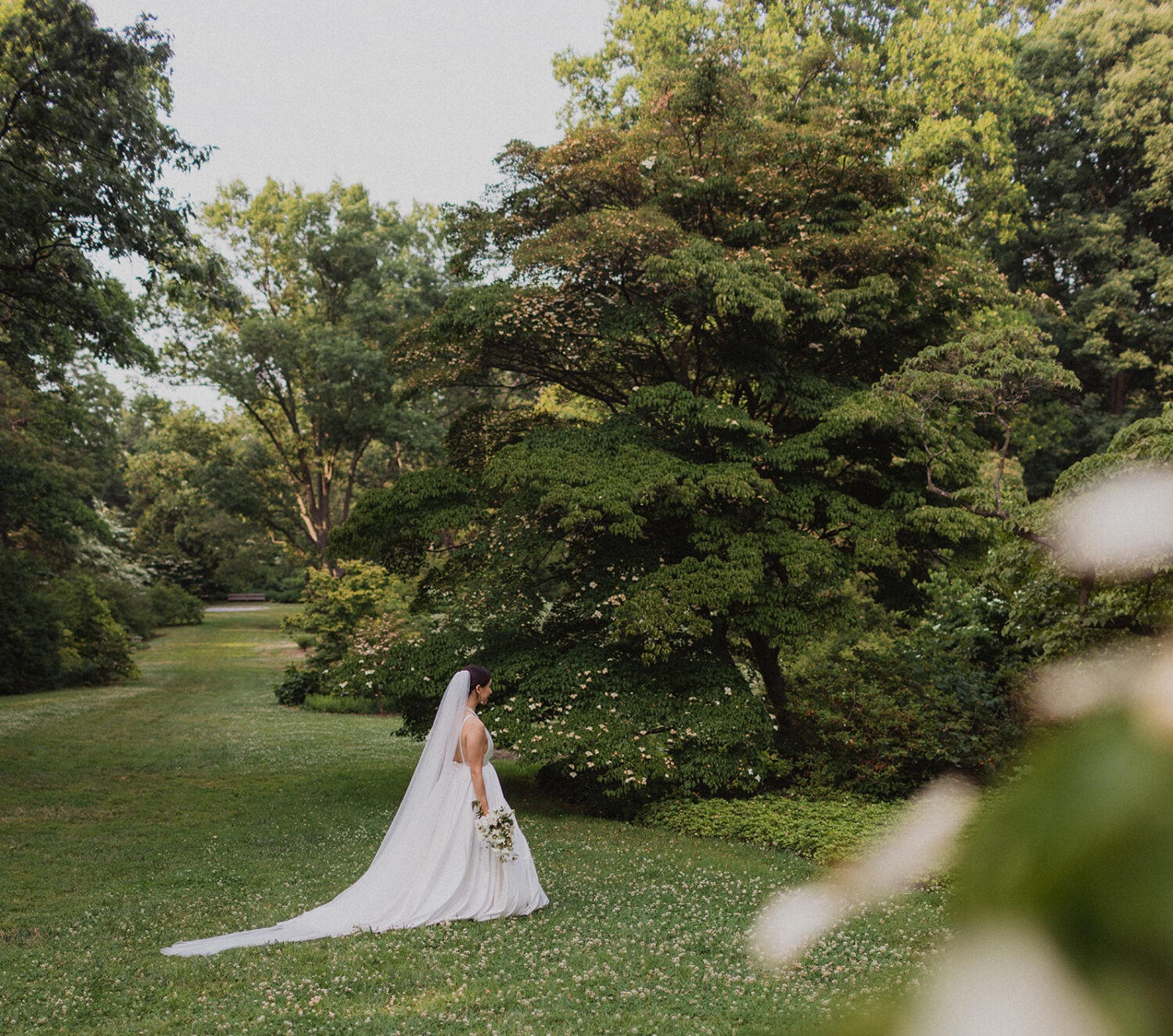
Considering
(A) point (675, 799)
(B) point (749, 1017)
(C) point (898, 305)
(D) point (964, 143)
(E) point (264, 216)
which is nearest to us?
(B) point (749, 1017)

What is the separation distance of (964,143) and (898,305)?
3984 mm

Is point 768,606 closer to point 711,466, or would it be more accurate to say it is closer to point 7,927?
point 711,466

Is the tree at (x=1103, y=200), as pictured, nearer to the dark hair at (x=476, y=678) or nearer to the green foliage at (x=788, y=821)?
the green foliage at (x=788, y=821)

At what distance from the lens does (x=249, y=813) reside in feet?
38.6

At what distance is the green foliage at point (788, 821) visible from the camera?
912cm

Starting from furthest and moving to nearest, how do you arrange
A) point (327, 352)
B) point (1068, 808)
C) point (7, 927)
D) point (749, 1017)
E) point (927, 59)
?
point (327, 352)
point (927, 59)
point (7, 927)
point (749, 1017)
point (1068, 808)

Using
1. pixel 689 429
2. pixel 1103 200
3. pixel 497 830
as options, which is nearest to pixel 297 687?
pixel 689 429

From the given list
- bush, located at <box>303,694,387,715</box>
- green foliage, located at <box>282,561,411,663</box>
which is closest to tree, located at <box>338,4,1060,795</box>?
bush, located at <box>303,694,387,715</box>

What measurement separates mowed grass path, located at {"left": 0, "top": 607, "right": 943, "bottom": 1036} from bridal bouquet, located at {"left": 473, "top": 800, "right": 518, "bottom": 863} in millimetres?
529

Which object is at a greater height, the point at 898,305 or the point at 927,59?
the point at 927,59

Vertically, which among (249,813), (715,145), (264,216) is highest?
(264,216)

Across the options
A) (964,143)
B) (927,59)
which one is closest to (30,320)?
(964,143)

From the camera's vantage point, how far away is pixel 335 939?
6.59m

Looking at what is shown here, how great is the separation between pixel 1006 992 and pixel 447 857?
747cm
